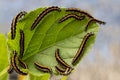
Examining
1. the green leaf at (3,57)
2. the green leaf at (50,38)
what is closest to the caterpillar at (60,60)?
the green leaf at (50,38)

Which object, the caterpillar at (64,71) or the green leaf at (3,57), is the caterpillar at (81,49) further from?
the green leaf at (3,57)

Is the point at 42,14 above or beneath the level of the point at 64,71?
above

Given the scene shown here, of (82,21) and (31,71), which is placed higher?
(82,21)

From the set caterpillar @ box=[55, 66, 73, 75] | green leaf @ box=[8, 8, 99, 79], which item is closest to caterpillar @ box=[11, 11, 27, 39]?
green leaf @ box=[8, 8, 99, 79]

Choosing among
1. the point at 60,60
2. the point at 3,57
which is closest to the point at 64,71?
the point at 60,60

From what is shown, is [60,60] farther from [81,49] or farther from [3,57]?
[3,57]

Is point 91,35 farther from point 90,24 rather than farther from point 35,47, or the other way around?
point 35,47

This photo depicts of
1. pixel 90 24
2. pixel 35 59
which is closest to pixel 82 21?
pixel 90 24

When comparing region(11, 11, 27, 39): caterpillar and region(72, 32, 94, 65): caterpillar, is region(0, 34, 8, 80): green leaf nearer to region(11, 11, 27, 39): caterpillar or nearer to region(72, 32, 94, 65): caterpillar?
A: region(11, 11, 27, 39): caterpillar
